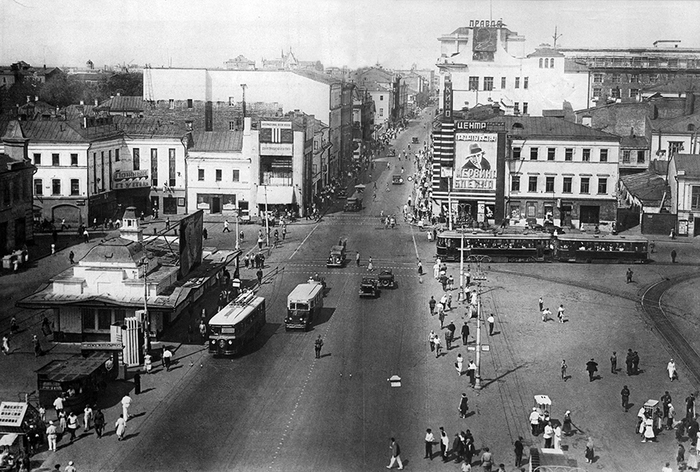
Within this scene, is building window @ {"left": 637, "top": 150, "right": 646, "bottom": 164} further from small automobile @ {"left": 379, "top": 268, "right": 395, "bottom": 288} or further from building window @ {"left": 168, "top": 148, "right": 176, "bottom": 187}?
building window @ {"left": 168, "top": 148, "right": 176, "bottom": 187}

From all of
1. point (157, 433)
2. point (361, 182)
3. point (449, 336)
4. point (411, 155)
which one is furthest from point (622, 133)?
point (157, 433)

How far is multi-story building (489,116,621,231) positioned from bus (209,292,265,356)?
43.1 meters

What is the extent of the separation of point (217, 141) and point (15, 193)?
2516 centimetres

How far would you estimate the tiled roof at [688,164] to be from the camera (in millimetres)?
82250

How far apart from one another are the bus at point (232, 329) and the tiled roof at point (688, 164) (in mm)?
50243

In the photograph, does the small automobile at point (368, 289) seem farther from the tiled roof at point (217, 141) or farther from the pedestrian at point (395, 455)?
the tiled roof at point (217, 141)

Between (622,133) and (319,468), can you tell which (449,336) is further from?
(622,133)

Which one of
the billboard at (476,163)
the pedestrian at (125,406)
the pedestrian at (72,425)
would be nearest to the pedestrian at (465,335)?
the pedestrian at (125,406)

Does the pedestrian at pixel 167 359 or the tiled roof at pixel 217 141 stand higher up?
the tiled roof at pixel 217 141

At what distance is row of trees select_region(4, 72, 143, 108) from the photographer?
147 metres

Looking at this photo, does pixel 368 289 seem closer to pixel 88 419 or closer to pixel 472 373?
pixel 472 373

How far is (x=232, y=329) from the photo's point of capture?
45.8 meters

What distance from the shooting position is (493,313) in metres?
55.5

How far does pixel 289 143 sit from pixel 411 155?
206ft
